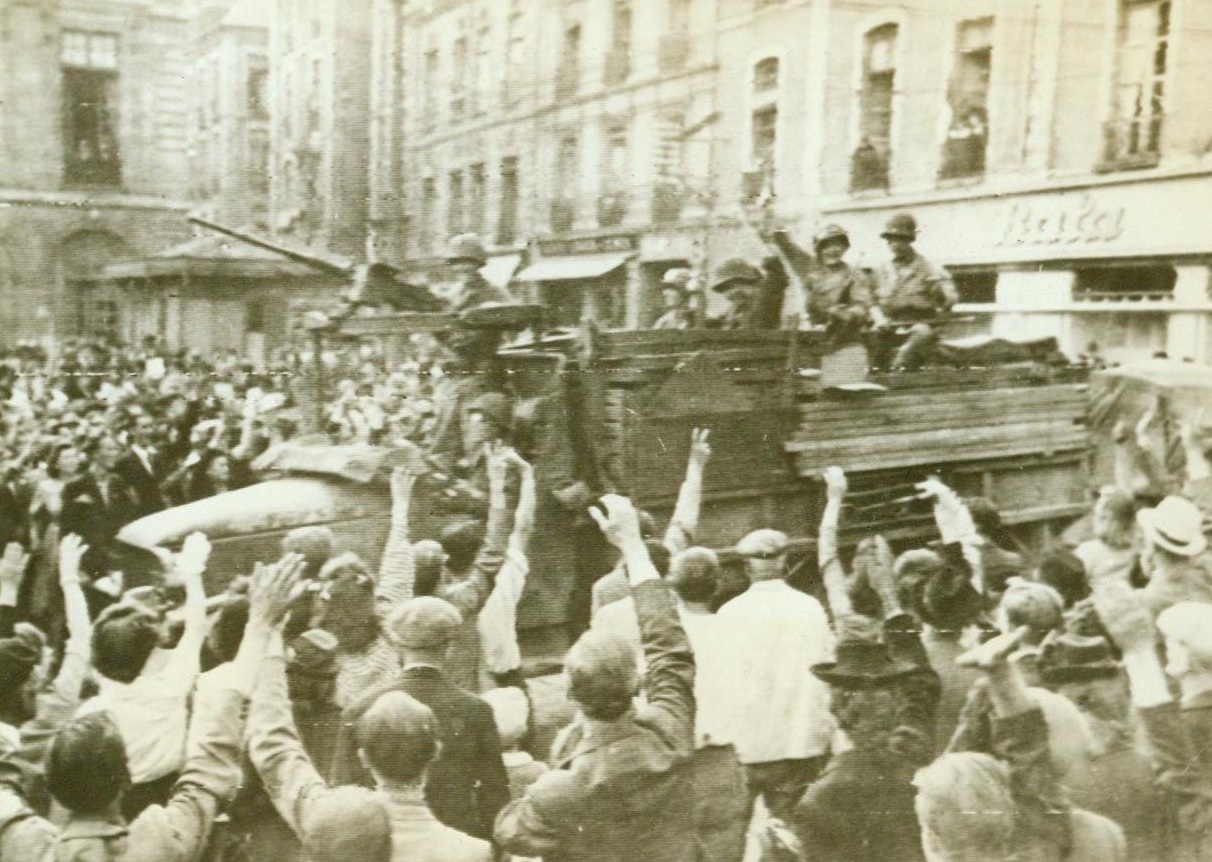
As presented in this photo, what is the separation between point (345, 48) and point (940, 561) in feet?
9.49

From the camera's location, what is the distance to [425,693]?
307 cm

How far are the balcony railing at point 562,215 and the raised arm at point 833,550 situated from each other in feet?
4.40

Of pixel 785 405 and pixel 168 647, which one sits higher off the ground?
pixel 785 405

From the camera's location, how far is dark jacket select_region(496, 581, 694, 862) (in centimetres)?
298

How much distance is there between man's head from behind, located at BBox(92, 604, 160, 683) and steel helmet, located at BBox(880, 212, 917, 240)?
2.97 metres

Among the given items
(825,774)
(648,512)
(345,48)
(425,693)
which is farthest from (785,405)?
(345,48)

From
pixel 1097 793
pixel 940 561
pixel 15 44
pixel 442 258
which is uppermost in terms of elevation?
pixel 15 44

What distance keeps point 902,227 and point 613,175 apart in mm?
1148

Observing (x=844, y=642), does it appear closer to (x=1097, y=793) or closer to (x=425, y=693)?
(x=1097, y=793)

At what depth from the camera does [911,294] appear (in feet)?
13.9

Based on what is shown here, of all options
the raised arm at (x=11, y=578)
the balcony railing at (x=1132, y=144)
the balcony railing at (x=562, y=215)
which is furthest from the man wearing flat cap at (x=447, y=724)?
the balcony railing at (x=1132, y=144)

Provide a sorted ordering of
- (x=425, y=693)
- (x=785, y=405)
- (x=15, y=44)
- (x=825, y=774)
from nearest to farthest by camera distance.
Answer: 1. (x=425, y=693)
2. (x=15, y=44)
3. (x=825, y=774)
4. (x=785, y=405)

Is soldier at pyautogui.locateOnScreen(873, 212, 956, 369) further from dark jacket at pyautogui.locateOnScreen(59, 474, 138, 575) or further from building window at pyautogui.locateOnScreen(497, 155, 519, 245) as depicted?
dark jacket at pyautogui.locateOnScreen(59, 474, 138, 575)

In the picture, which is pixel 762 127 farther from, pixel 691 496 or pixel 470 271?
pixel 691 496
